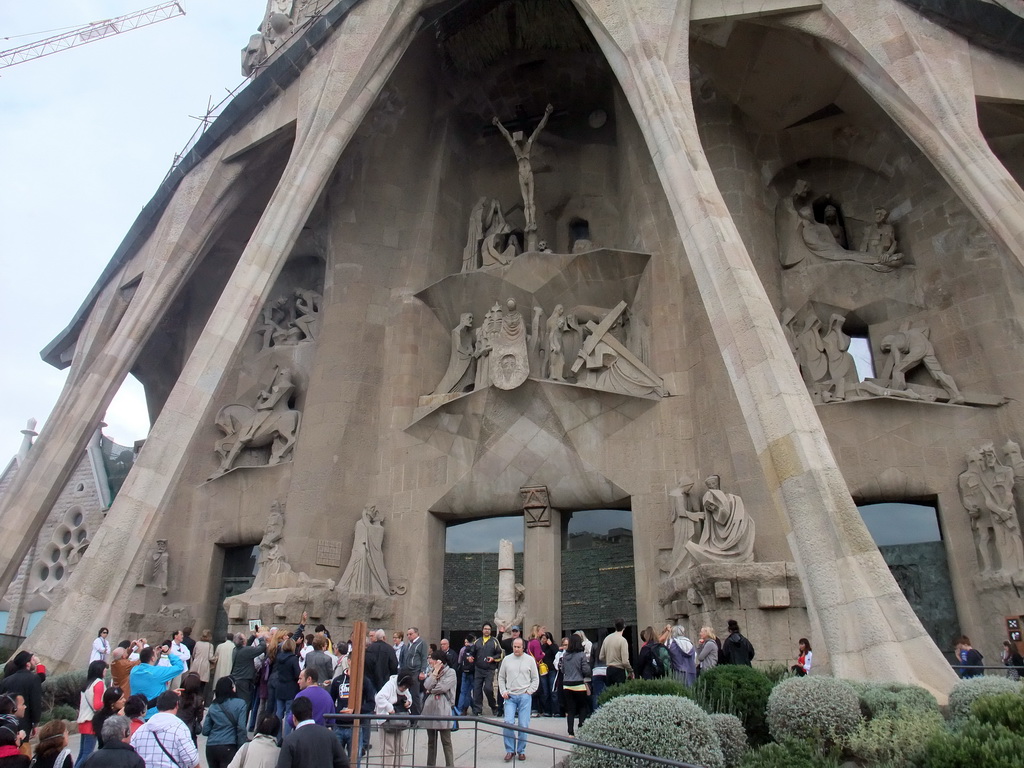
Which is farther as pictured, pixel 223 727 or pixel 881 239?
pixel 881 239

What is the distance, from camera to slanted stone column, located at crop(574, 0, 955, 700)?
22.8 ft

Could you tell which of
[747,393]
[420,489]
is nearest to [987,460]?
[747,393]

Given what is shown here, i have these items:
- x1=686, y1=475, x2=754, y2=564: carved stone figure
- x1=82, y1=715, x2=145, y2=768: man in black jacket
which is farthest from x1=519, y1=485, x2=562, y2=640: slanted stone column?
x1=82, y1=715, x2=145, y2=768: man in black jacket

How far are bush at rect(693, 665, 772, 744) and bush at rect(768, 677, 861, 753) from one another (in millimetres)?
769

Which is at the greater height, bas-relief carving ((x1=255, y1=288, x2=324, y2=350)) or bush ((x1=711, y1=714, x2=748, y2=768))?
bas-relief carving ((x1=255, y1=288, x2=324, y2=350))

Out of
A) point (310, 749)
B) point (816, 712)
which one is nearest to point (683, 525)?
point (816, 712)

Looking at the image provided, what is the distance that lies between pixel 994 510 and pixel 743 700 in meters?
5.73

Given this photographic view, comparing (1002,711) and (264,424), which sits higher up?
(264,424)

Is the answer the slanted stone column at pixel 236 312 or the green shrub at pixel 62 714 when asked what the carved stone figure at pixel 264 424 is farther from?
the green shrub at pixel 62 714

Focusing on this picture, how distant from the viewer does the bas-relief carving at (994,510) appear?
33.0 ft

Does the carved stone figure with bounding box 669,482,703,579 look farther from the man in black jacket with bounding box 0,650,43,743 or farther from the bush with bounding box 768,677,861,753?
the man in black jacket with bounding box 0,650,43,743

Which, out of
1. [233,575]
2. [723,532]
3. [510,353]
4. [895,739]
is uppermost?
[510,353]

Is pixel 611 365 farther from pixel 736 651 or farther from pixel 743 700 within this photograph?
Answer: pixel 743 700

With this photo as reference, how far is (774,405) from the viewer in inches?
333
